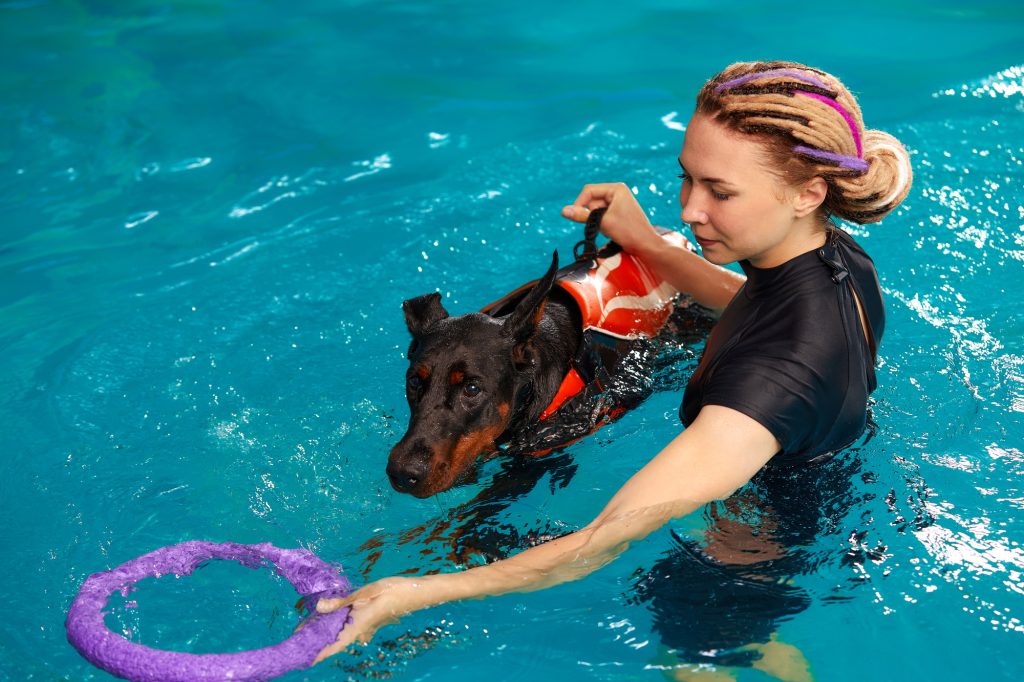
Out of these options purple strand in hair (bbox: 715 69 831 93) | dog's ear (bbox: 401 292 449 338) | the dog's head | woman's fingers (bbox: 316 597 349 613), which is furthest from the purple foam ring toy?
purple strand in hair (bbox: 715 69 831 93)

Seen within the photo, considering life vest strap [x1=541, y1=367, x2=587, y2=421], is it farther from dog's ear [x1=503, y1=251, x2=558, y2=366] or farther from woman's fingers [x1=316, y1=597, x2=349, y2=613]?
woman's fingers [x1=316, y1=597, x2=349, y2=613]

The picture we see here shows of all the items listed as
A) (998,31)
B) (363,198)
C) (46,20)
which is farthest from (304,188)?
(998,31)

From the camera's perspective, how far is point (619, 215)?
4062mm

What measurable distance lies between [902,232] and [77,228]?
4968 mm

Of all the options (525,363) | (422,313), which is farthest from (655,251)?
(422,313)

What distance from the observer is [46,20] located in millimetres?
8984

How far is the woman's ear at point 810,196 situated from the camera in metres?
2.75

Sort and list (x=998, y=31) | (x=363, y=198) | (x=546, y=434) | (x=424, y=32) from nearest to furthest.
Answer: (x=546, y=434) → (x=363, y=198) → (x=998, y=31) → (x=424, y=32)

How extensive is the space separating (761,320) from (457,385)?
1.06 metres

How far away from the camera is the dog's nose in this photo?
3191 mm

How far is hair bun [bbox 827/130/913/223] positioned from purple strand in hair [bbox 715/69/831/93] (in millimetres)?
261

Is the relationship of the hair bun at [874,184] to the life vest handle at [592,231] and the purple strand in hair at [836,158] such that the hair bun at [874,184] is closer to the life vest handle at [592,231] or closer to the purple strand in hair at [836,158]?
the purple strand in hair at [836,158]

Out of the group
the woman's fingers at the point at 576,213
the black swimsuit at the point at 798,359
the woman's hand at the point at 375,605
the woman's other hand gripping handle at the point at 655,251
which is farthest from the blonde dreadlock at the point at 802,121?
the woman's hand at the point at 375,605

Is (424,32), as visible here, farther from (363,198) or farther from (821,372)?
(821,372)
